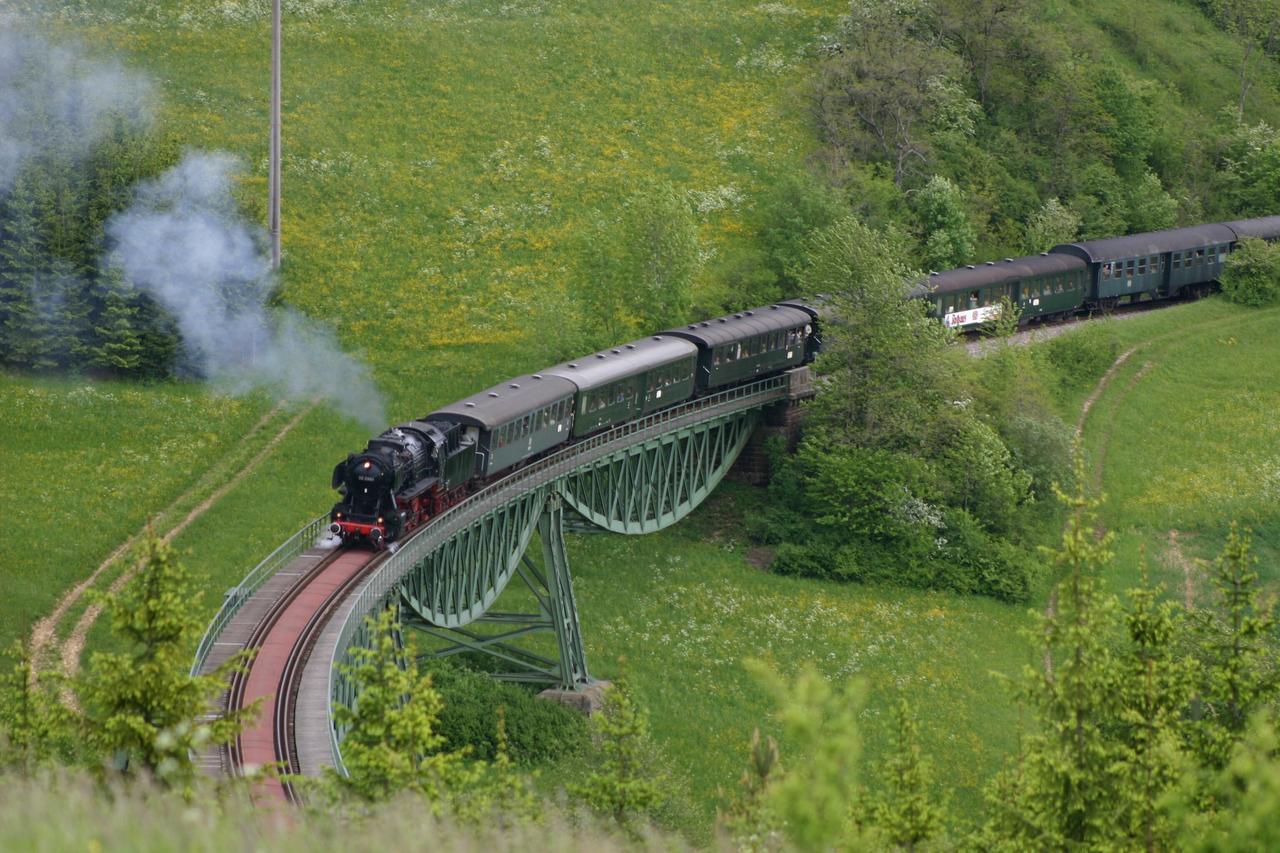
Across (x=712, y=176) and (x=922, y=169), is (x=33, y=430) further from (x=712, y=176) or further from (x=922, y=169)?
(x=922, y=169)

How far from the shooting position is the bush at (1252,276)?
279 ft

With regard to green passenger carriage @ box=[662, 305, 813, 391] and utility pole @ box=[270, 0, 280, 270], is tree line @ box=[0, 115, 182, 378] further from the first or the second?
green passenger carriage @ box=[662, 305, 813, 391]

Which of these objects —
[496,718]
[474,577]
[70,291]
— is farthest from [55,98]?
[496,718]

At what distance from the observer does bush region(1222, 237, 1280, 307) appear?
8512 cm

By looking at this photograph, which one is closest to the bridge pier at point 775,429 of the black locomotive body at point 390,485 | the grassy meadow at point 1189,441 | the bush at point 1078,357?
the grassy meadow at point 1189,441

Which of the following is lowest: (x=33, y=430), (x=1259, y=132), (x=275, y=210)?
(x=33, y=430)

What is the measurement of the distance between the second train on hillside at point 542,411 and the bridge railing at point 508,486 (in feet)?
1.76

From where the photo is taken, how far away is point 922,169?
88.9 meters

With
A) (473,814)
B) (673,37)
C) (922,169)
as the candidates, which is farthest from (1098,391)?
(473,814)

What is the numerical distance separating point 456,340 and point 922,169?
1226 inches

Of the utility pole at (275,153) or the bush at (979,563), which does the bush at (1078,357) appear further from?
the utility pole at (275,153)

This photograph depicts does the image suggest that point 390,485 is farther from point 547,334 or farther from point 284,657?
point 547,334

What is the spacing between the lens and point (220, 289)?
65250 mm

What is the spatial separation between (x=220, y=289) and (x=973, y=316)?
34.0 metres
